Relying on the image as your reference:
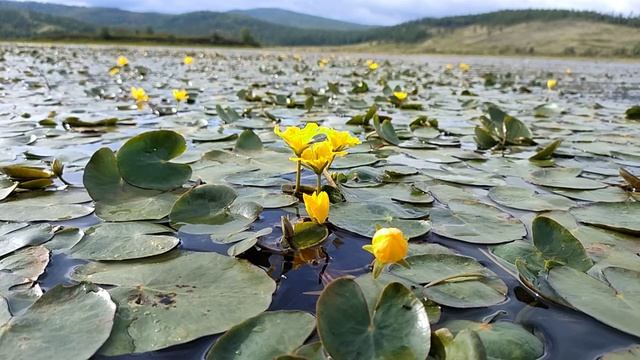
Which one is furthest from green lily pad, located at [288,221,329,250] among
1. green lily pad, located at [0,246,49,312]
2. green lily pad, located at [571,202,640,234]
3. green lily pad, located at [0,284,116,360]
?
green lily pad, located at [571,202,640,234]

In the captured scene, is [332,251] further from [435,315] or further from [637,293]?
[637,293]

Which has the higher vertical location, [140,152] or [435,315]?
[140,152]

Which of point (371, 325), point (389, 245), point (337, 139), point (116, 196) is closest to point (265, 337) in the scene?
point (371, 325)

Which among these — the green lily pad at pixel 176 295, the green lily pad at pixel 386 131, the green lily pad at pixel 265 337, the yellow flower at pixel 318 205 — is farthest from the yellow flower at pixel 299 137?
the green lily pad at pixel 386 131

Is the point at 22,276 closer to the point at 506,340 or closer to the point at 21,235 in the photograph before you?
the point at 21,235

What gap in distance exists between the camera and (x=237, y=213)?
68.7 inches

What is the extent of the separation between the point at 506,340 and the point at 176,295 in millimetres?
780

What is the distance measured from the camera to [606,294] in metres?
1.24

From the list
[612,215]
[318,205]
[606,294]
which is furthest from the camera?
[612,215]

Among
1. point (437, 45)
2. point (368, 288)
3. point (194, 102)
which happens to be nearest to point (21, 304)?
point (368, 288)

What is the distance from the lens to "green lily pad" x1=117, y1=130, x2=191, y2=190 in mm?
1951

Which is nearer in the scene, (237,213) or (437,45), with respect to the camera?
(237,213)

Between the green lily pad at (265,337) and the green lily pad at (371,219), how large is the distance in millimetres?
565

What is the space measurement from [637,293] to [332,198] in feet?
3.36
